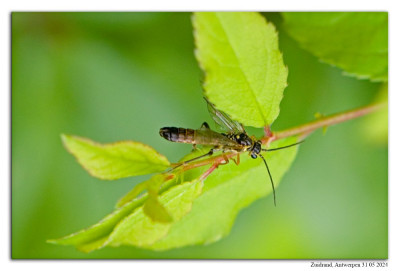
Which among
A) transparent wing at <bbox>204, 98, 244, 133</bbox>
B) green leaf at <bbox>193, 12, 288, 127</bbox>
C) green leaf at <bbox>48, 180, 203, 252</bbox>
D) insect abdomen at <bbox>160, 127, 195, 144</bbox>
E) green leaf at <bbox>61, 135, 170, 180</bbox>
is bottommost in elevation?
green leaf at <bbox>48, 180, 203, 252</bbox>

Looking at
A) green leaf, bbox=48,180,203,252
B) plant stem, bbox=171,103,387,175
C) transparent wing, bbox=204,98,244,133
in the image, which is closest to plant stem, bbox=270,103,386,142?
plant stem, bbox=171,103,387,175

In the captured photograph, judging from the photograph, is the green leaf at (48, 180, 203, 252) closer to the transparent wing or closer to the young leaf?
the young leaf

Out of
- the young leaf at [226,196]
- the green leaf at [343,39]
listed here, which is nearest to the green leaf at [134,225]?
the young leaf at [226,196]

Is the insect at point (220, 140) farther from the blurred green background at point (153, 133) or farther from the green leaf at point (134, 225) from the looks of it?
the blurred green background at point (153, 133)

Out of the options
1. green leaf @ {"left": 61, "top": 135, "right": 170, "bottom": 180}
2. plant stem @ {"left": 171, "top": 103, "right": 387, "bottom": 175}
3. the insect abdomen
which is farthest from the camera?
the insect abdomen

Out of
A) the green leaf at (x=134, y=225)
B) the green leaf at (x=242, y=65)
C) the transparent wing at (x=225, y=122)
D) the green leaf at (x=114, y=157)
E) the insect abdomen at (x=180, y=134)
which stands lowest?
the green leaf at (x=134, y=225)

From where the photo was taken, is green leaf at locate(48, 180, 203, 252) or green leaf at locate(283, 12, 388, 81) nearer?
green leaf at locate(48, 180, 203, 252)
